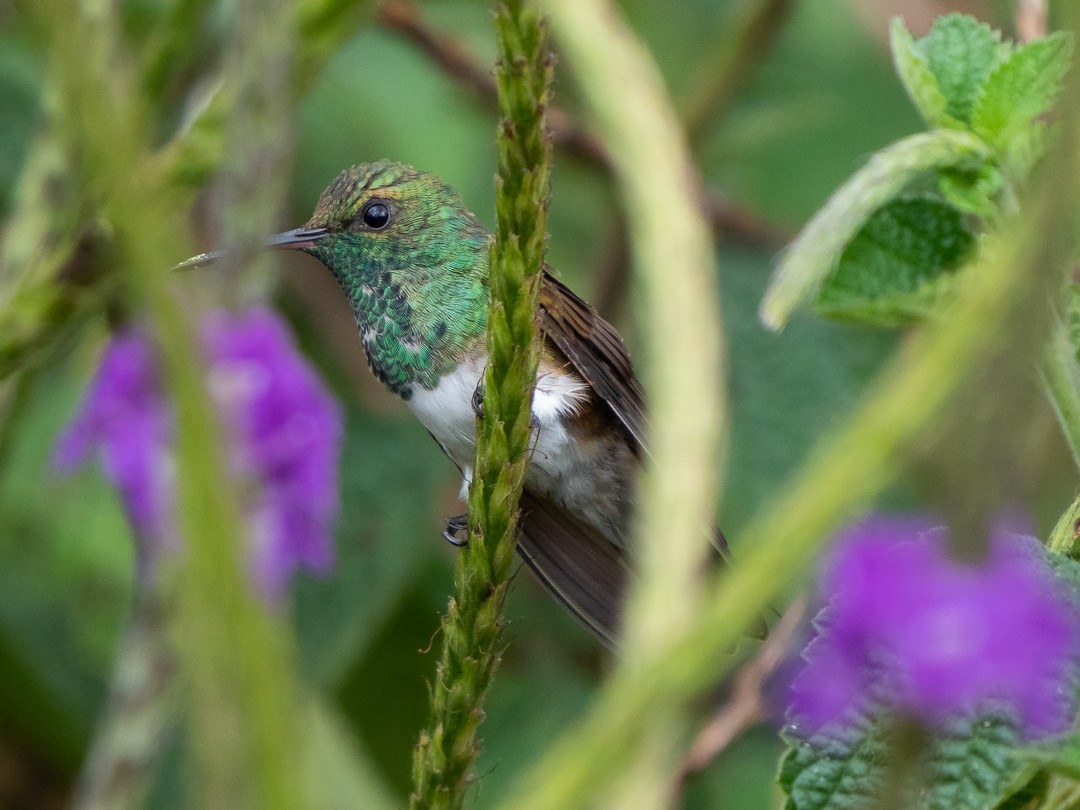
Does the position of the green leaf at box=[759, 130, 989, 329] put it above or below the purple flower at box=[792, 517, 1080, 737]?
above

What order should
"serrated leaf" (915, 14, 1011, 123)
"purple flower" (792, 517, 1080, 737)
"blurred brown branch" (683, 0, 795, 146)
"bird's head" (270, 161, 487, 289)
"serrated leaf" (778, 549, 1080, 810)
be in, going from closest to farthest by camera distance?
1. "purple flower" (792, 517, 1080, 737)
2. "serrated leaf" (778, 549, 1080, 810)
3. "serrated leaf" (915, 14, 1011, 123)
4. "bird's head" (270, 161, 487, 289)
5. "blurred brown branch" (683, 0, 795, 146)

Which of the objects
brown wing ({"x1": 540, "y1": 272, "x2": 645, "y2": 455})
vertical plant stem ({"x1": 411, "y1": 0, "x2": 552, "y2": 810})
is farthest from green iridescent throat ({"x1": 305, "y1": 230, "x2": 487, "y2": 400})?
vertical plant stem ({"x1": 411, "y1": 0, "x2": 552, "y2": 810})

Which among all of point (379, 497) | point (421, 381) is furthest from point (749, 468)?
point (421, 381)

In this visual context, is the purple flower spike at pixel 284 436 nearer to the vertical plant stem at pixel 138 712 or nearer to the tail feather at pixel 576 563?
the vertical plant stem at pixel 138 712

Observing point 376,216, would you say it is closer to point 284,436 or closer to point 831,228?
point 284,436

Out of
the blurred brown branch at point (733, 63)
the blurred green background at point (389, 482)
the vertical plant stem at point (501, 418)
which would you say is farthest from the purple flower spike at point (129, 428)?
the blurred brown branch at point (733, 63)

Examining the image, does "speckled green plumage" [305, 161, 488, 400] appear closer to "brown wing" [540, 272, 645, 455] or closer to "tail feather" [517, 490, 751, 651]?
"brown wing" [540, 272, 645, 455]

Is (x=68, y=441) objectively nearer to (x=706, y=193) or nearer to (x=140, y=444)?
(x=140, y=444)
